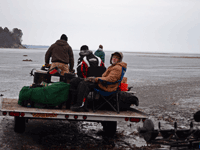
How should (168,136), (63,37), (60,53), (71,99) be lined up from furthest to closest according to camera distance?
(63,37), (60,53), (71,99), (168,136)

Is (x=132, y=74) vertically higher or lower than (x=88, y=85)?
lower

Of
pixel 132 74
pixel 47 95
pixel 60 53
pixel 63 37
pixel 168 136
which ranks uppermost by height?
pixel 63 37

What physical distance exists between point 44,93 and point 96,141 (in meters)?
1.57

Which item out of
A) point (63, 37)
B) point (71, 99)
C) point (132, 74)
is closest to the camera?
point (71, 99)

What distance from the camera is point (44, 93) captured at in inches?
221

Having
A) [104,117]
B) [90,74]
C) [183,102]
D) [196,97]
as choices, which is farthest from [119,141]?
[196,97]

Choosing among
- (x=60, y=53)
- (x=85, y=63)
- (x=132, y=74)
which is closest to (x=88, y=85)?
(x=85, y=63)

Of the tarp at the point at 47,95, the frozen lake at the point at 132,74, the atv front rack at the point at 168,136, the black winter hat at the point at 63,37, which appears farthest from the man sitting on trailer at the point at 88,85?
the frozen lake at the point at 132,74

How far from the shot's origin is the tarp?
5574 mm

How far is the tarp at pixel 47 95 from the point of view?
18.3 ft

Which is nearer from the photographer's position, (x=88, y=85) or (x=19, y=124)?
(x=88, y=85)

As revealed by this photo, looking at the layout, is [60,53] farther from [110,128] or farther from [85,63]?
[110,128]

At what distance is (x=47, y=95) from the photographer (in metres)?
5.58

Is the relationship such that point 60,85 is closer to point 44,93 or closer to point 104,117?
point 44,93
